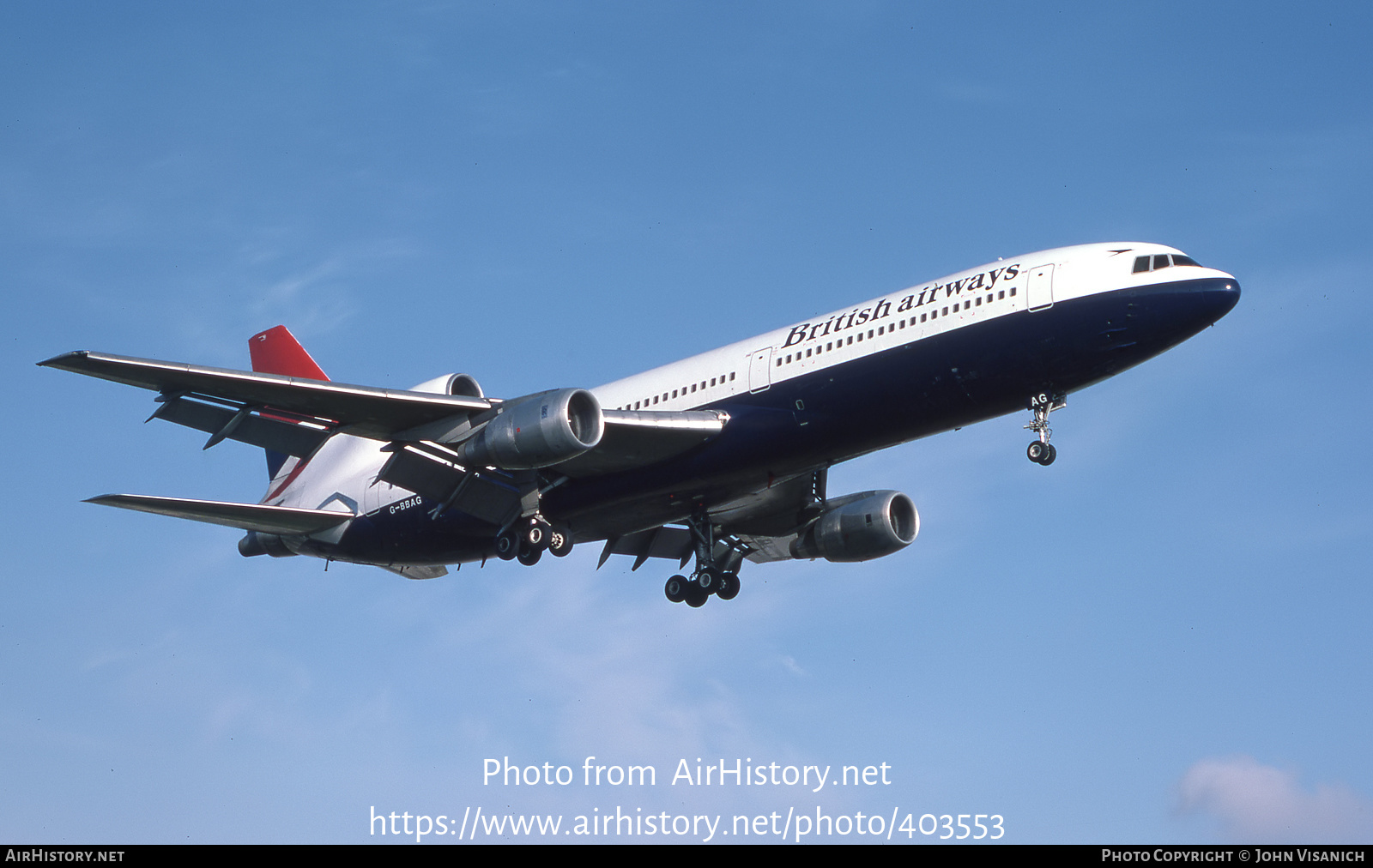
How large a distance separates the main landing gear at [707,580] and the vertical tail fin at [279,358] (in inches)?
485

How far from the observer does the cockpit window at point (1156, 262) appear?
30.1m

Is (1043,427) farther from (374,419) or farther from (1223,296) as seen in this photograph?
A: (374,419)

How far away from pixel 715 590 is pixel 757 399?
7.41 m

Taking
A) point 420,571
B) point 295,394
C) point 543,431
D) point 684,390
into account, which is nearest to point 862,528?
point 684,390

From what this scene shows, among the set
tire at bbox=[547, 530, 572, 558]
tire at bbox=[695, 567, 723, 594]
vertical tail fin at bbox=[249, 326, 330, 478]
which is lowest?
tire at bbox=[547, 530, 572, 558]

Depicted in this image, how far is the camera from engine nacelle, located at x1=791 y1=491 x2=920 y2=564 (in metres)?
38.1

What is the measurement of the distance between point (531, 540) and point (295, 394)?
655 cm

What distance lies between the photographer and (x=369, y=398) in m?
32.2

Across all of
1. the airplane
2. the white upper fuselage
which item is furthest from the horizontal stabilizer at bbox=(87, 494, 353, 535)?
the white upper fuselage

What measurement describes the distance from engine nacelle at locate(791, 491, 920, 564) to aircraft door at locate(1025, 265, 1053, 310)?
9146mm

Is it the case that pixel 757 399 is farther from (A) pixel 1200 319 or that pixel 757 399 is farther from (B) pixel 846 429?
(A) pixel 1200 319

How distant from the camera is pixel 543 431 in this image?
31203mm

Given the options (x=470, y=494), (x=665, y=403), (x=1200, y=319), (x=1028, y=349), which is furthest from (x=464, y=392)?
(x=1200, y=319)

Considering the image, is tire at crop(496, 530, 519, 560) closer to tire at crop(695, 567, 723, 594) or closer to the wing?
the wing
